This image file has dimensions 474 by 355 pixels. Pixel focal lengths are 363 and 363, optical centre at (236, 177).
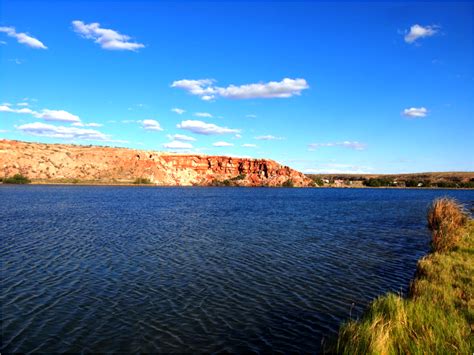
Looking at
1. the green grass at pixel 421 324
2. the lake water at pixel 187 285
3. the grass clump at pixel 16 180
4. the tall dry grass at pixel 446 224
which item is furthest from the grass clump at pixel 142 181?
the green grass at pixel 421 324

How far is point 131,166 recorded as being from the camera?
127 m

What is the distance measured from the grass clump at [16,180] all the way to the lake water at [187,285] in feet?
281

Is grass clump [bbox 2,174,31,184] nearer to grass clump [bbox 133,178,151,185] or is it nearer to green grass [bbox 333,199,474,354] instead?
grass clump [bbox 133,178,151,185]

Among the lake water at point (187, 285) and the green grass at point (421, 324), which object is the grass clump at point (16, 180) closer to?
the lake water at point (187, 285)

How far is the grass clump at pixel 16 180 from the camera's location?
101m

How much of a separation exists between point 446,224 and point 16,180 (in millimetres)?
108648

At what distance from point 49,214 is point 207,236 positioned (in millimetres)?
19923

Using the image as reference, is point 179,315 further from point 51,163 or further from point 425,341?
point 51,163

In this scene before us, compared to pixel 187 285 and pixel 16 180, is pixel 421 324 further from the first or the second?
pixel 16 180

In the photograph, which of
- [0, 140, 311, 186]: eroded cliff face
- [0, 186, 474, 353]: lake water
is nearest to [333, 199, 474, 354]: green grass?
[0, 186, 474, 353]: lake water

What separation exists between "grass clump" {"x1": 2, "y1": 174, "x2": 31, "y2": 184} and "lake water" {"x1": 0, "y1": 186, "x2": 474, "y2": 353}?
85628mm

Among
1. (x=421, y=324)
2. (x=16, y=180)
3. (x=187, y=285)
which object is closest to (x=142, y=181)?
(x=16, y=180)

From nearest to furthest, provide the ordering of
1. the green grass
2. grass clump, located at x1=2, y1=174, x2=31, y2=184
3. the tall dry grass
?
1. the green grass
2. the tall dry grass
3. grass clump, located at x1=2, y1=174, x2=31, y2=184

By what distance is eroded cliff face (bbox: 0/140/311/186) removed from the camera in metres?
111
